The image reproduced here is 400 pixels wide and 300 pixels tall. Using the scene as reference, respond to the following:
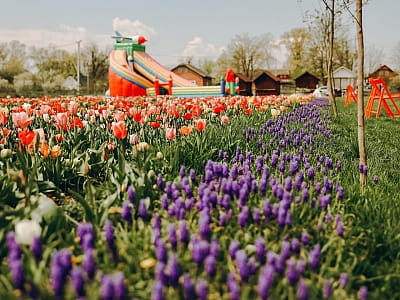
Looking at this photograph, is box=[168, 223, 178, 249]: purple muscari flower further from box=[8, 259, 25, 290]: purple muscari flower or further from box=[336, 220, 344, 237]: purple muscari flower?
box=[336, 220, 344, 237]: purple muscari flower

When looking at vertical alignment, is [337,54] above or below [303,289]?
above

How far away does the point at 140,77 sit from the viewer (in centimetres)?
2539

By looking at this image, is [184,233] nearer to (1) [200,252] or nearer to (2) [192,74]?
(1) [200,252]

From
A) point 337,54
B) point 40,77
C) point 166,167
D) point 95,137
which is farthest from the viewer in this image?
point 337,54

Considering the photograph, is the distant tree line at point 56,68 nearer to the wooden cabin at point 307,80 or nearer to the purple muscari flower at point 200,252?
the wooden cabin at point 307,80

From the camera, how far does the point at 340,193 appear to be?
9.15 ft

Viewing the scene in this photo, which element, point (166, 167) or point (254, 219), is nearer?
point (254, 219)

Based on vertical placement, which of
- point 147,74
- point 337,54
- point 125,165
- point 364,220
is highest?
point 337,54

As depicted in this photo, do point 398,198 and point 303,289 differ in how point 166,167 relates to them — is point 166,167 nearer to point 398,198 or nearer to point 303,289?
point 398,198

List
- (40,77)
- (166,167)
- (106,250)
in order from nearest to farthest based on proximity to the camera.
Answer: (106,250) < (166,167) < (40,77)

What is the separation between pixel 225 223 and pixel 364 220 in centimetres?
101

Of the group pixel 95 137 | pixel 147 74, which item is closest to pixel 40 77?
pixel 147 74

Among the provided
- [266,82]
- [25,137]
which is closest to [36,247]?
[25,137]

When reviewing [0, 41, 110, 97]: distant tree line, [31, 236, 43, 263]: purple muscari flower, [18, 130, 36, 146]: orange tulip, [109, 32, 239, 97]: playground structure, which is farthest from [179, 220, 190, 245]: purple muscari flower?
[0, 41, 110, 97]: distant tree line
